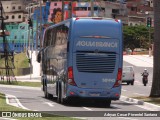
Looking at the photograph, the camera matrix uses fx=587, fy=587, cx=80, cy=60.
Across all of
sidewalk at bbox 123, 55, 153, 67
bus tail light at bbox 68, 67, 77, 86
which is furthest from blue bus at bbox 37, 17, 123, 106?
sidewalk at bbox 123, 55, 153, 67

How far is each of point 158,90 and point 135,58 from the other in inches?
2579

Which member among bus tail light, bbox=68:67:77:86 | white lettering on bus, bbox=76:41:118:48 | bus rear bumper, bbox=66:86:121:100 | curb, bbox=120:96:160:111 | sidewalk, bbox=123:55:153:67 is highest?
white lettering on bus, bbox=76:41:118:48

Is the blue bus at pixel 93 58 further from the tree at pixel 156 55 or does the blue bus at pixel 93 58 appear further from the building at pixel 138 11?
the building at pixel 138 11

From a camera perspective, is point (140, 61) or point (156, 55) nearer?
point (156, 55)

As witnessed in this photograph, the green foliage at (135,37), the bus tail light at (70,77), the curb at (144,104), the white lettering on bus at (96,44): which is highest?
the white lettering on bus at (96,44)

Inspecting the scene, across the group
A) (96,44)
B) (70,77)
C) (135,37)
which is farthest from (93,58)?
(135,37)

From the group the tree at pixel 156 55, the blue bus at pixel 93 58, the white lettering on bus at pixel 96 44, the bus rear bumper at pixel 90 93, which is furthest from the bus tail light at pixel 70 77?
the tree at pixel 156 55

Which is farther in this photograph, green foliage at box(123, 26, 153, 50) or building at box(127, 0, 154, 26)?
building at box(127, 0, 154, 26)

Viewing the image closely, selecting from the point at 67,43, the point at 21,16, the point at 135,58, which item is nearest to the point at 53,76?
the point at 67,43

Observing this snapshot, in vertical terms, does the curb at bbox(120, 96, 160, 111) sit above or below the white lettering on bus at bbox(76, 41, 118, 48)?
below

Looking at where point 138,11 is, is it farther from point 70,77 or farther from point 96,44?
point 70,77

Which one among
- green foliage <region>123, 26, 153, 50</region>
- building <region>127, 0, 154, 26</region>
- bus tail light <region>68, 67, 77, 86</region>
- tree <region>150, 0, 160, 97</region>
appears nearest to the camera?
bus tail light <region>68, 67, 77, 86</region>

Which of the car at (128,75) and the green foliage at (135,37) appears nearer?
the car at (128,75)

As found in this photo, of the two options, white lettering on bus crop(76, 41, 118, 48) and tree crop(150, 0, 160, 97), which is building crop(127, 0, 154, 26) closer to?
tree crop(150, 0, 160, 97)
